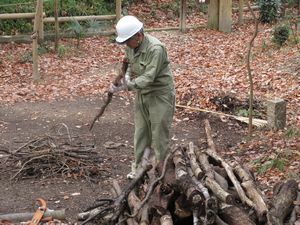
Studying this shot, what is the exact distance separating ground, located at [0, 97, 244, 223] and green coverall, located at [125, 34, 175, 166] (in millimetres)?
667

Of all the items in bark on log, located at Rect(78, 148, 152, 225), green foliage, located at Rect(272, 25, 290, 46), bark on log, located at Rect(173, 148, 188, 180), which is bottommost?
bark on log, located at Rect(78, 148, 152, 225)

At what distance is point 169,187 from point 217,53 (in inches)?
394

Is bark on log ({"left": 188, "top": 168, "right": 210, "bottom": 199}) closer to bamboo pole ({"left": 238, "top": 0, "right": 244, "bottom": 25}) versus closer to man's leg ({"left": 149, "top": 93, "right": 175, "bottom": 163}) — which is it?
man's leg ({"left": 149, "top": 93, "right": 175, "bottom": 163})

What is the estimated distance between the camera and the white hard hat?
6.19 meters

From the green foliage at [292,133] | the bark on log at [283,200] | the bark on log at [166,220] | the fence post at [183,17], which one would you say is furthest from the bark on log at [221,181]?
the fence post at [183,17]

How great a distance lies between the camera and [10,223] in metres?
5.84

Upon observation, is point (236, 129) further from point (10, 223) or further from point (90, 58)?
point (90, 58)

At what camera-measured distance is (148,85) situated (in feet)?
Answer: 21.4

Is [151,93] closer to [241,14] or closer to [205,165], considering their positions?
[205,165]

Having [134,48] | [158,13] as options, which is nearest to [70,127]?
[134,48]

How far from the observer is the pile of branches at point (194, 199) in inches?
188

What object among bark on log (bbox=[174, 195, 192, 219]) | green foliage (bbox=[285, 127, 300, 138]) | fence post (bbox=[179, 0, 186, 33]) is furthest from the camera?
fence post (bbox=[179, 0, 186, 33])

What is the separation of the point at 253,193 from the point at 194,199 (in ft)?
2.32

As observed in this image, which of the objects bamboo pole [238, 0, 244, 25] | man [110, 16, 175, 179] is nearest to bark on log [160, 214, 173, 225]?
man [110, 16, 175, 179]
